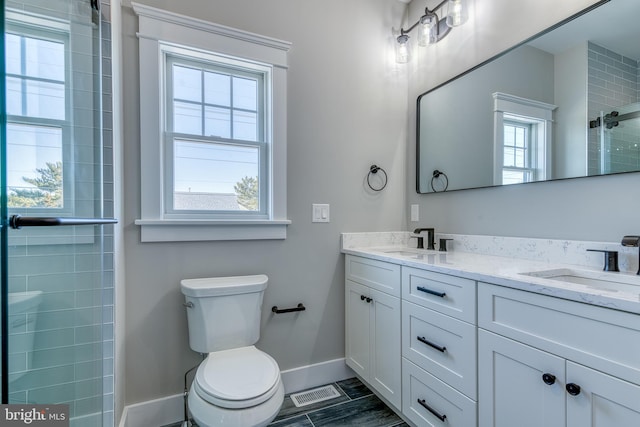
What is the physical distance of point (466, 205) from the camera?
1872 mm

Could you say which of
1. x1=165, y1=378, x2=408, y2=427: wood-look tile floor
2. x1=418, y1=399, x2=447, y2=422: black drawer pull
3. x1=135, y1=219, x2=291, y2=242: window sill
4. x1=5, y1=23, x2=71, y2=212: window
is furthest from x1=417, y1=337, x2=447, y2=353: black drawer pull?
x1=5, y1=23, x2=71, y2=212: window

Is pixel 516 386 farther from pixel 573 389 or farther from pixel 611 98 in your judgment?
pixel 611 98

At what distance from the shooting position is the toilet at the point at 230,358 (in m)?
1.14

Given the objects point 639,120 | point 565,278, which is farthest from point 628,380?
point 639,120

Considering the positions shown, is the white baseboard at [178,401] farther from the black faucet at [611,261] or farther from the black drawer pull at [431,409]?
the black faucet at [611,261]

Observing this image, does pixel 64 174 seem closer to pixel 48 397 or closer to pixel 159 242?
pixel 159 242

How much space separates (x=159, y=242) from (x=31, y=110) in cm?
85

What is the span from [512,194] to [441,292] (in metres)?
0.75

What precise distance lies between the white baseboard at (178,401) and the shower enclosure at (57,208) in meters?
0.33

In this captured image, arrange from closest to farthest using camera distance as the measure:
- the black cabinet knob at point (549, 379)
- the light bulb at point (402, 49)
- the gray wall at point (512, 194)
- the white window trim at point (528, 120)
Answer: the black cabinet knob at point (549, 379) < the gray wall at point (512, 194) < the white window trim at point (528, 120) < the light bulb at point (402, 49)

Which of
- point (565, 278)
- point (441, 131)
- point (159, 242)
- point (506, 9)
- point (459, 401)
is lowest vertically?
point (459, 401)

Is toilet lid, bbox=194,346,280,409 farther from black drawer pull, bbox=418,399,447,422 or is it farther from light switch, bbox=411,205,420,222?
light switch, bbox=411,205,420,222

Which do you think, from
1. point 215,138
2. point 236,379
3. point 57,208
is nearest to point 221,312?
point 236,379

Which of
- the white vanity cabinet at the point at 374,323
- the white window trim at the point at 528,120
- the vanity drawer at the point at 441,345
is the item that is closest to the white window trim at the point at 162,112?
the white vanity cabinet at the point at 374,323
